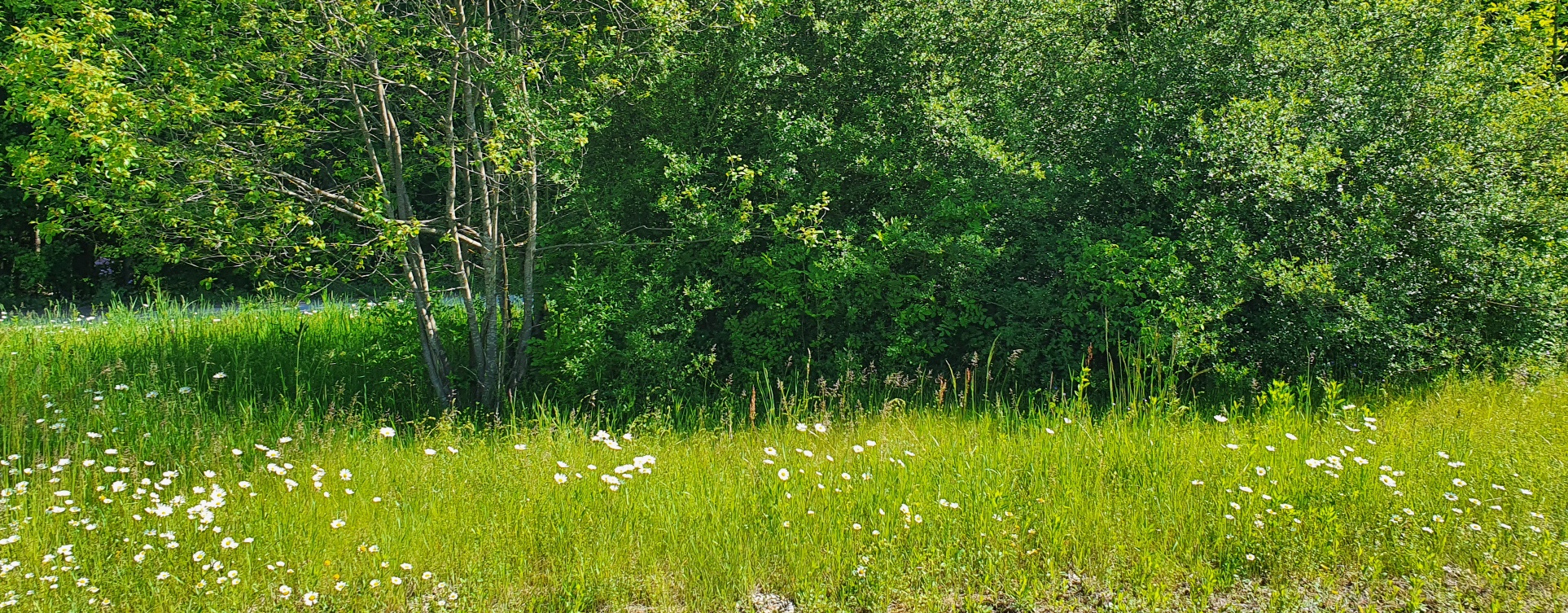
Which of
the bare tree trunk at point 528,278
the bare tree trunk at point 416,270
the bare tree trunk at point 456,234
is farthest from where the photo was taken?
the bare tree trunk at point 528,278

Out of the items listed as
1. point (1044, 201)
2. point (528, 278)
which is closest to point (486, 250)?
point (528, 278)

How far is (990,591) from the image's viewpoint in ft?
11.9

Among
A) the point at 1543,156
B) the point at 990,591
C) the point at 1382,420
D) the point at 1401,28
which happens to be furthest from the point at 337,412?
the point at 1543,156

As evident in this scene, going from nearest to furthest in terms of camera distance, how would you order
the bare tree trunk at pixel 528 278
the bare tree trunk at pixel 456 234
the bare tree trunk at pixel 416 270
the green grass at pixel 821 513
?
1. the green grass at pixel 821 513
2. the bare tree trunk at pixel 456 234
3. the bare tree trunk at pixel 416 270
4. the bare tree trunk at pixel 528 278

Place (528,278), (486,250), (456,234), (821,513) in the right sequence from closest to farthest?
(821,513)
(456,234)
(486,250)
(528,278)

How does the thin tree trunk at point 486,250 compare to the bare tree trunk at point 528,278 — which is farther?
the bare tree trunk at point 528,278

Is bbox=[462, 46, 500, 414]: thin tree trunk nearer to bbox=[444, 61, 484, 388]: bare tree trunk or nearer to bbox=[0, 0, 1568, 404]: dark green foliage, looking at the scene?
bbox=[444, 61, 484, 388]: bare tree trunk

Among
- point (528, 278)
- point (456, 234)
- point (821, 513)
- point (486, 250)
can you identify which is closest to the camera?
point (821, 513)

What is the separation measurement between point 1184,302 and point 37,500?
236 inches

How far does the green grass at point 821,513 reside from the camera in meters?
3.61

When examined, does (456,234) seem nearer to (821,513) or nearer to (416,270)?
(416,270)

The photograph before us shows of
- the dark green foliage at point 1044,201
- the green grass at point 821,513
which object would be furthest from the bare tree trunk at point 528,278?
the green grass at point 821,513

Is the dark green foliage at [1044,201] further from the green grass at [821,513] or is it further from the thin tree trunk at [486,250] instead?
the green grass at [821,513]

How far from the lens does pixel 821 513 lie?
4086mm
